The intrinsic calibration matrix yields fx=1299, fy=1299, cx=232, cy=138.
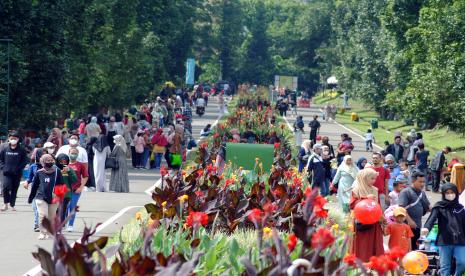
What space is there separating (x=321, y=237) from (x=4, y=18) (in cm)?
2964

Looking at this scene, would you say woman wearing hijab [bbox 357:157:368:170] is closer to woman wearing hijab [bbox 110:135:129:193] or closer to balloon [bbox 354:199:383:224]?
woman wearing hijab [bbox 110:135:129:193]

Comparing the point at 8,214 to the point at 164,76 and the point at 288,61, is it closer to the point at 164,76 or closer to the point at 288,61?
the point at 164,76

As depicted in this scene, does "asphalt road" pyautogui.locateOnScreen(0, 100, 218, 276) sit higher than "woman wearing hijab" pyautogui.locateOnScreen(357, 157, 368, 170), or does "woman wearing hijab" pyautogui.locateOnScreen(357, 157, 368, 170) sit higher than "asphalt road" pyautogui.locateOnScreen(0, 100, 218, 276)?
"woman wearing hijab" pyautogui.locateOnScreen(357, 157, 368, 170)

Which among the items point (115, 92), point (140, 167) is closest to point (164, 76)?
point (115, 92)

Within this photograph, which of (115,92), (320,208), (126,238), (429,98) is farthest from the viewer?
(115,92)

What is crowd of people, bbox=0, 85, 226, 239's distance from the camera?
773 inches

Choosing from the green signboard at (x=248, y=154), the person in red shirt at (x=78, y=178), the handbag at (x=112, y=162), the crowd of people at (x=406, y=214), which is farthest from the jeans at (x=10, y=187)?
the green signboard at (x=248, y=154)

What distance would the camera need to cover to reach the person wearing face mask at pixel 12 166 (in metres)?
23.6

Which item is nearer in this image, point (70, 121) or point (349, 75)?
point (70, 121)

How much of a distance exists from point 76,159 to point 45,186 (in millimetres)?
2364

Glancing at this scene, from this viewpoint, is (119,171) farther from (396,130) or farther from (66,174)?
(396,130)

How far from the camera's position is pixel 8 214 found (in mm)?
23484

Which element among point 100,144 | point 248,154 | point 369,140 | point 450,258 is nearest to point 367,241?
point 450,258

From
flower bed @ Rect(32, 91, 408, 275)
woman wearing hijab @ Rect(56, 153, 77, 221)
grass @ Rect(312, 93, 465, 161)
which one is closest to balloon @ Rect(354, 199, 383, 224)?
flower bed @ Rect(32, 91, 408, 275)
